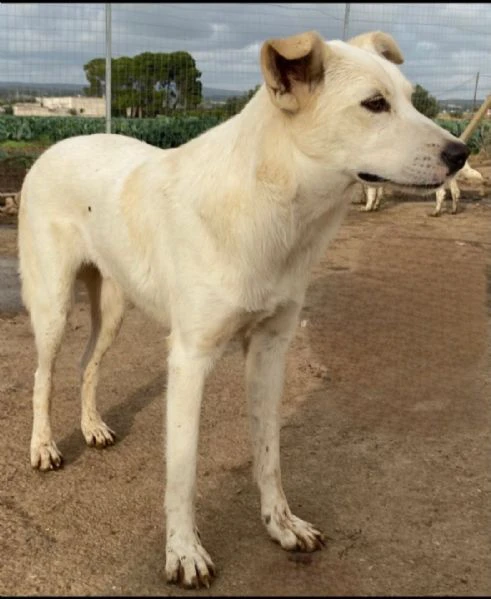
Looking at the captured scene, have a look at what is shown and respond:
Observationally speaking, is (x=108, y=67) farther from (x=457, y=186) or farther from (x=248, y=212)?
(x=248, y=212)

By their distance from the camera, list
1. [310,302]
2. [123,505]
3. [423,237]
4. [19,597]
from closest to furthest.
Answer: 1. [19,597]
2. [123,505]
3. [310,302]
4. [423,237]

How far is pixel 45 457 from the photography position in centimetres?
351

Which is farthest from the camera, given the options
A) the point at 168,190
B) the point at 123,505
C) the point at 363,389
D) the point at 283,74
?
the point at 363,389

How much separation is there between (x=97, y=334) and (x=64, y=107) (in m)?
10.5

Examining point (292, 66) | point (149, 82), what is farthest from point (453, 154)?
point (149, 82)

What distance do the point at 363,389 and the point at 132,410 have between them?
4.97ft

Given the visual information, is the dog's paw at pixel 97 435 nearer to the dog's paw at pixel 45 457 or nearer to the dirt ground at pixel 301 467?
the dirt ground at pixel 301 467

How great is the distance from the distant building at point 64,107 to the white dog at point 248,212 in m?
9.12

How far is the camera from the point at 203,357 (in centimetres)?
267

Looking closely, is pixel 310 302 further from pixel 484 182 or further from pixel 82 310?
pixel 484 182

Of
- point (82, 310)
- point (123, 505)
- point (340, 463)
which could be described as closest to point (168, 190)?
point (123, 505)

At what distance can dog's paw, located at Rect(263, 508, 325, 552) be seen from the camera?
9.47 ft

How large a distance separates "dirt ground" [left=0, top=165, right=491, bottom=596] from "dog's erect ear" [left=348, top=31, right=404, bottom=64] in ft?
6.61

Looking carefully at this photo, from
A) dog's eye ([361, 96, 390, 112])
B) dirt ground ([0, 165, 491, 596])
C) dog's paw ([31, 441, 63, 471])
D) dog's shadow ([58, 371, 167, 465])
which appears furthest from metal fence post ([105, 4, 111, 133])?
dog's eye ([361, 96, 390, 112])
